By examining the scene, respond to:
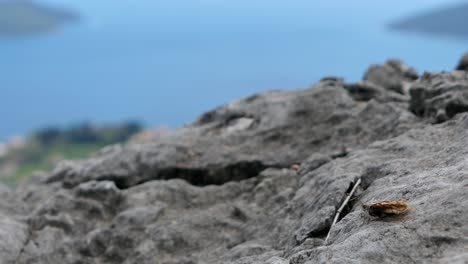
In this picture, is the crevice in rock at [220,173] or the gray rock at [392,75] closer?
the crevice in rock at [220,173]

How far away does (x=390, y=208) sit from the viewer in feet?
22.5

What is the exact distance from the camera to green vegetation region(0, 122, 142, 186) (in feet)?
307

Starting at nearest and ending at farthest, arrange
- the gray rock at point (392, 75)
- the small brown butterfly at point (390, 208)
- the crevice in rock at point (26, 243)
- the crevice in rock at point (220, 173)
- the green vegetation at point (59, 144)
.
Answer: the small brown butterfly at point (390, 208)
the crevice in rock at point (26, 243)
the crevice in rock at point (220, 173)
the gray rock at point (392, 75)
the green vegetation at point (59, 144)

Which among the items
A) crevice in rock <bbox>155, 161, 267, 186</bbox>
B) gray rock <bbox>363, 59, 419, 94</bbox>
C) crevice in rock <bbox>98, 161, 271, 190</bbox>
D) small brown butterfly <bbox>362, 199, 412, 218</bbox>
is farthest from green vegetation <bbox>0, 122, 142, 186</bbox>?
small brown butterfly <bbox>362, 199, 412, 218</bbox>

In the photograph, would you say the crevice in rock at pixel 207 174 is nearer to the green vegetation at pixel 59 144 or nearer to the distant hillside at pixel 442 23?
the green vegetation at pixel 59 144

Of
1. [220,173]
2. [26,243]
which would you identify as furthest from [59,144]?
[26,243]

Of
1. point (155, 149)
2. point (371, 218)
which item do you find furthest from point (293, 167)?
point (371, 218)

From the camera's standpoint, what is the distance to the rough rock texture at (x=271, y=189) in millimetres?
6859

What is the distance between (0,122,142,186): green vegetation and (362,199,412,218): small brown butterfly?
8548 centimetres

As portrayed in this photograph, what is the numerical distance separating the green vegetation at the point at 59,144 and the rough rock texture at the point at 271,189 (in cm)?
7885

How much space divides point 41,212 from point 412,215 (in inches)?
295

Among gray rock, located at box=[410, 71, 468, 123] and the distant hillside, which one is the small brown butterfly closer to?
gray rock, located at box=[410, 71, 468, 123]

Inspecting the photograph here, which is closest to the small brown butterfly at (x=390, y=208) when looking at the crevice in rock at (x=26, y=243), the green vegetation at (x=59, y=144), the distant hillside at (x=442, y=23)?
the crevice in rock at (x=26, y=243)

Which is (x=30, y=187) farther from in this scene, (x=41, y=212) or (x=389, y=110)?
(x=389, y=110)
